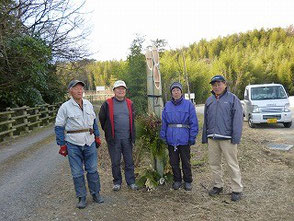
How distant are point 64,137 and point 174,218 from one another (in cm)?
171

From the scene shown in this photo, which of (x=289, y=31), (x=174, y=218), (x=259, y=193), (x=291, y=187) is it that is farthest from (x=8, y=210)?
(x=289, y=31)

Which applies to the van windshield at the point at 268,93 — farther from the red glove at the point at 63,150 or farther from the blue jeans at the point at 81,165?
the red glove at the point at 63,150

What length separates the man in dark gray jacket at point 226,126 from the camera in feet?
12.2

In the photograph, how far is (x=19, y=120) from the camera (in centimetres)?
1203

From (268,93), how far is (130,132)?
8.47 m

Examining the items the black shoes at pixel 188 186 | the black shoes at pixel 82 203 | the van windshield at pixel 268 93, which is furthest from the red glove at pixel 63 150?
the van windshield at pixel 268 93

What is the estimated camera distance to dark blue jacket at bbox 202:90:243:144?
12.2 ft

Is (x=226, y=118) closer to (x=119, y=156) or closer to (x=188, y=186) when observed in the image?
(x=188, y=186)

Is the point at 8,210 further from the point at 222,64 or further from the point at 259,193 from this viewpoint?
the point at 222,64

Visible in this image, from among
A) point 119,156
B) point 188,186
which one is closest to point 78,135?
point 119,156

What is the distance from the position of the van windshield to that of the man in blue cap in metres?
8.75

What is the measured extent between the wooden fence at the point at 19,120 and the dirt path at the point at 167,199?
5072mm

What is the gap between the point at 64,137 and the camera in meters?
3.64

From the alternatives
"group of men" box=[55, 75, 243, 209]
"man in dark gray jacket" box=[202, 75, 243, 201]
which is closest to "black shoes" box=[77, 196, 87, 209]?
"group of men" box=[55, 75, 243, 209]
